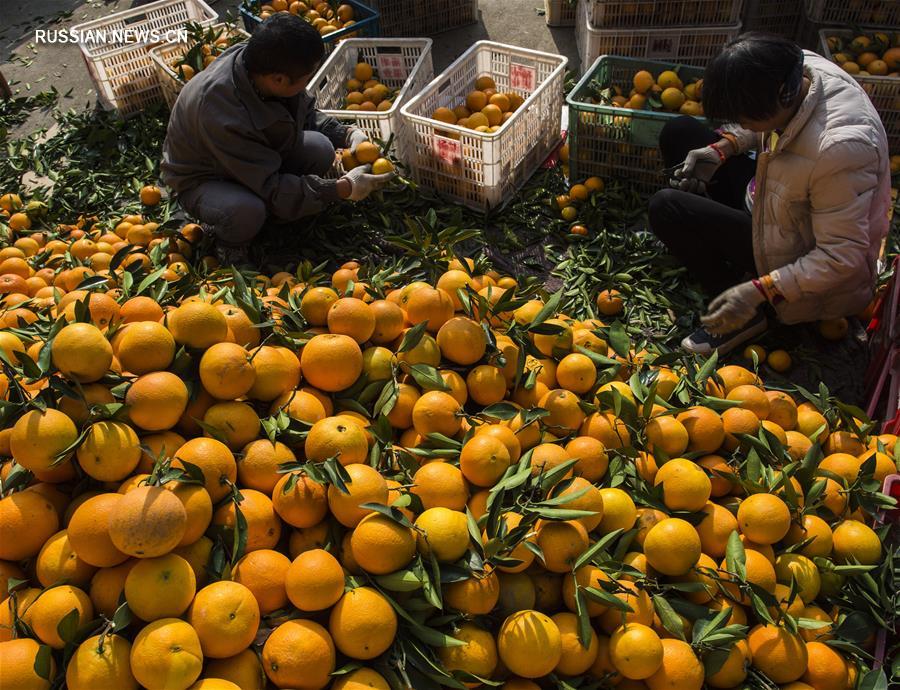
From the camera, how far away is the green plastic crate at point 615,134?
4.41 m

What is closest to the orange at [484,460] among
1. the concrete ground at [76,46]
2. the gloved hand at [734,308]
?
the gloved hand at [734,308]

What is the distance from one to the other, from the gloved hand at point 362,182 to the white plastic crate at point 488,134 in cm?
44

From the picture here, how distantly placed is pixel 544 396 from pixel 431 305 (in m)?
0.49

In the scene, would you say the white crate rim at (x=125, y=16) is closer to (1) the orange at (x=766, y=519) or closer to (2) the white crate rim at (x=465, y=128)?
(2) the white crate rim at (x=465, y=128)

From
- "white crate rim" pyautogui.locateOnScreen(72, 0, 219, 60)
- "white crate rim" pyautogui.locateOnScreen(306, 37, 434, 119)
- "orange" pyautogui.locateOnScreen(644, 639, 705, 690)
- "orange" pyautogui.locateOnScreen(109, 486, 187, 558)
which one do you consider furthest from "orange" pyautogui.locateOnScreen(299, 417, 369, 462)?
Result: "white crate rim" pyautogui.locateOnScreen(72, 0, 219, 60)

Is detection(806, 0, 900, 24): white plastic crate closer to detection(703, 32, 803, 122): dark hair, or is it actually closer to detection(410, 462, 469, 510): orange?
detection(703, 32, 803, 122): dark hair

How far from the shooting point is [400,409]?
2113mm

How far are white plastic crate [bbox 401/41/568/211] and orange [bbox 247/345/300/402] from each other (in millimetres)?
2669

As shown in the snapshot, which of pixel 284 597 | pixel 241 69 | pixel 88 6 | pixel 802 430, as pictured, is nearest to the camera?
pixel 284 597

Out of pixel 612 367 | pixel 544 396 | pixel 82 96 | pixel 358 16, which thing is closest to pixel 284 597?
pixel 544 396

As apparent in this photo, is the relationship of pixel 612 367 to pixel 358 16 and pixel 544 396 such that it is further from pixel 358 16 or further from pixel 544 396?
pixel 358 16

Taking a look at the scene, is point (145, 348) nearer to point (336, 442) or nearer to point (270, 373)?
point (270, 373)

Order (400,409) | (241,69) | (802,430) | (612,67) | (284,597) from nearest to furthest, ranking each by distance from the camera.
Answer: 1. (284,597)
2. (400,409)
3. (802,430)
4. (241,69)
5. (612,67)

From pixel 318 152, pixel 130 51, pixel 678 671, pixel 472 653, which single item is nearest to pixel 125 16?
pixel 130 51
